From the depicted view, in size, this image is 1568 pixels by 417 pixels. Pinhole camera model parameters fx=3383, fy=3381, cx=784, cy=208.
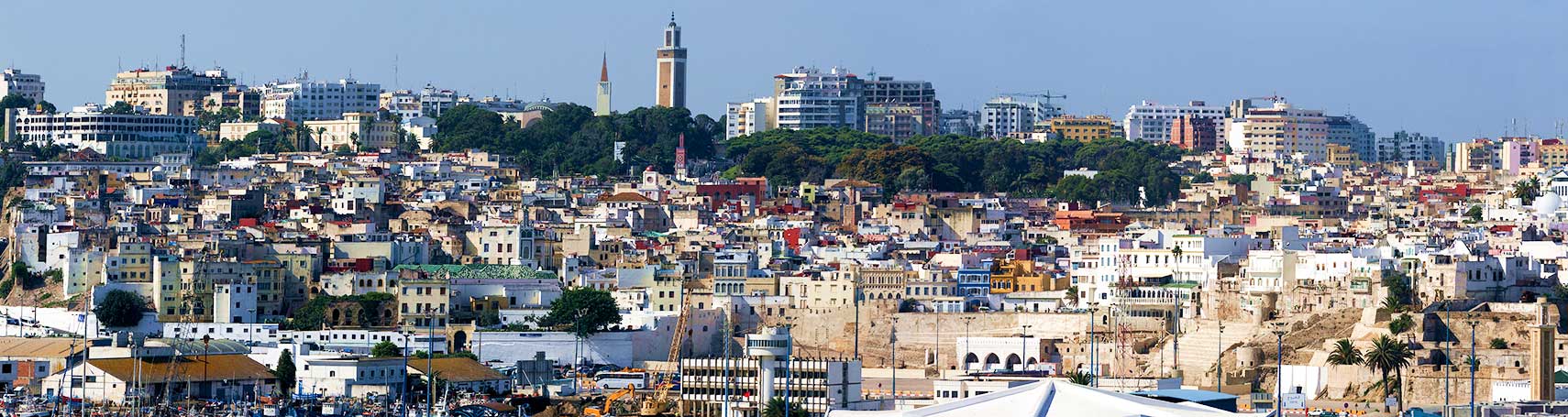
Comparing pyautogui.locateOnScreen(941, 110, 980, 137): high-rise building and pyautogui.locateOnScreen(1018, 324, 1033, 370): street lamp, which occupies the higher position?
pyautogui.locateOnScreen(941, 110, 980, 137): high-rise building

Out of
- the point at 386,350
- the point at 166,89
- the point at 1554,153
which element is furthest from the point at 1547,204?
the point at 166,89

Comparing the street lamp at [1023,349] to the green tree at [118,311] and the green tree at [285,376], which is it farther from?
the green tree at [118,311]

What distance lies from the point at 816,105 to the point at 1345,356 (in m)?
61.3

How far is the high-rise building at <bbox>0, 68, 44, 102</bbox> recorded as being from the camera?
99.7 metres

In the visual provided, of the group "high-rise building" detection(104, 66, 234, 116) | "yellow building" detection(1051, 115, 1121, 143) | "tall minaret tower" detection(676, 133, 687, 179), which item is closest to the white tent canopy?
"tall minaret tower" detection(676, 133, 687, 179)

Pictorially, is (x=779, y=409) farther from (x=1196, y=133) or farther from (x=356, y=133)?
(x=1196, y=133)

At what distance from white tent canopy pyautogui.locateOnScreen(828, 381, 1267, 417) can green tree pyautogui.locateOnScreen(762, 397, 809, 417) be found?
1299cm

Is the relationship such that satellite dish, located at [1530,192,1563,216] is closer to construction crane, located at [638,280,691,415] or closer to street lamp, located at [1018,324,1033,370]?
street lamp, located at [1018,324,1033,370]

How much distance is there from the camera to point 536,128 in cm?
9031

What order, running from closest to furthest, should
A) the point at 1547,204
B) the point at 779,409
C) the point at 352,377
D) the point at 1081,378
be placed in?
the point at 779,409, the point at 1081,378, the point at 352,377, the point at 1547,204

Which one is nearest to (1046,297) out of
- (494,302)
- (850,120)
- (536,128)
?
(494,302)

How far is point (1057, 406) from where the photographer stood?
27734mm

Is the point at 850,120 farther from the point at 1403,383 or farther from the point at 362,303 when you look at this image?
the point at 1403,383

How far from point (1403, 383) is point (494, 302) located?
58.7 ft
